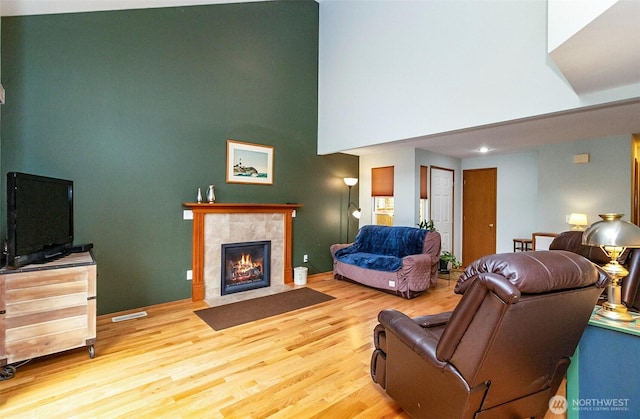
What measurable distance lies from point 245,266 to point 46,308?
7.92 ft

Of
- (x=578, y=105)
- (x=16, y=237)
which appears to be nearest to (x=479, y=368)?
(x=578, y=105)

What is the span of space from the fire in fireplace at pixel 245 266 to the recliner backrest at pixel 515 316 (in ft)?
11.1

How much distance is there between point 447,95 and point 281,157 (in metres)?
2.57

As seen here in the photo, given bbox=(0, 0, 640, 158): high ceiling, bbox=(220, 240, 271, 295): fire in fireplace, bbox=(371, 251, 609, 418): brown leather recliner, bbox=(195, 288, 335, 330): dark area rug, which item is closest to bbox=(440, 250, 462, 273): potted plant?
bbox=(0, 0, 640, 158): high ceiling

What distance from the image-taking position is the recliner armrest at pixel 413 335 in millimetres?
1471

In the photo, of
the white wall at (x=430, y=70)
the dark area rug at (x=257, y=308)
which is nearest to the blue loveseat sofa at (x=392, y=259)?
the dark area rug at (x=257, y=308)

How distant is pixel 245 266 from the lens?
14.7ft

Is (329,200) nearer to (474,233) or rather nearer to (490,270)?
(474,233)

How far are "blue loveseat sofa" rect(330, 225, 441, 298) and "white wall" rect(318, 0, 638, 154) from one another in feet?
5.06

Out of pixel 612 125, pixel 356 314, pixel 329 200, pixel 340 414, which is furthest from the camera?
pixel 329 200

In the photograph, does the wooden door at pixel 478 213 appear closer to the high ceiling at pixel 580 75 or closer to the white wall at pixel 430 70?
the high ceiling at pixel 580 75

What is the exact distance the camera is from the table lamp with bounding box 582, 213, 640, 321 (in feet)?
4.57

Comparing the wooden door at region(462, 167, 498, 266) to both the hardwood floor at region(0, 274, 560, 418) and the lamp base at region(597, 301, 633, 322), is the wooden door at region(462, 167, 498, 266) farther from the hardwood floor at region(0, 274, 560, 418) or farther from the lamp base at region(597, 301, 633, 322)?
the lamp base at region(597, 301, 633, 322)

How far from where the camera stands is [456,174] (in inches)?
250
